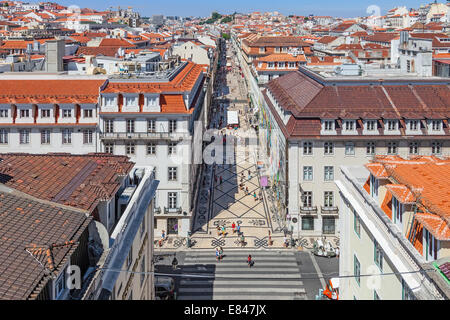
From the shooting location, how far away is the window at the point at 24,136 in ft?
165

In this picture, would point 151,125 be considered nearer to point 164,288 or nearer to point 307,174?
point 307,174

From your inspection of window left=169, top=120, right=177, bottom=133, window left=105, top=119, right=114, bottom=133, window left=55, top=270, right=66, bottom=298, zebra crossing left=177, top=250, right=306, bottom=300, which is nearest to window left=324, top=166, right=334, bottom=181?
zebra crossing left=177, top=250, right=306, bottom=300

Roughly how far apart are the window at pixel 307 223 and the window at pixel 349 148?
7.48 m

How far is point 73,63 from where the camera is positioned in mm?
84125

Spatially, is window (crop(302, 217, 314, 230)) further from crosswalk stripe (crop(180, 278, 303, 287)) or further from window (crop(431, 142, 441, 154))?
window (crop(431, 142, 441, 154))

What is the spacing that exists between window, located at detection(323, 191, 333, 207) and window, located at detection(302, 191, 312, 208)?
55.5 inches

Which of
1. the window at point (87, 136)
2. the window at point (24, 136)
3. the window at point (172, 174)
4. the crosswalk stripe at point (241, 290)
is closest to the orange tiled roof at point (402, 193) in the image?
the crosswalk stripe at point (241, 290)

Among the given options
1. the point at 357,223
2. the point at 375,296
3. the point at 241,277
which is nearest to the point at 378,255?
the point at 375,296

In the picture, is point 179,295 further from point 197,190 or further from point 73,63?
point 73,63

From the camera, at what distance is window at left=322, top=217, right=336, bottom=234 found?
172 feet

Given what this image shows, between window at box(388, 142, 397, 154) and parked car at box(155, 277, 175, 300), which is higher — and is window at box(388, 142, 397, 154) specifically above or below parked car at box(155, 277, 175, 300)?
above

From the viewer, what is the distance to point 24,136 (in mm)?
50500

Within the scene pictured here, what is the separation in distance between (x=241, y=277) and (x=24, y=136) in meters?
24.9

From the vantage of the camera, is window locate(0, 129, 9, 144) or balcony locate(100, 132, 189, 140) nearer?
balcony locate(100, 132, 189, 140)
